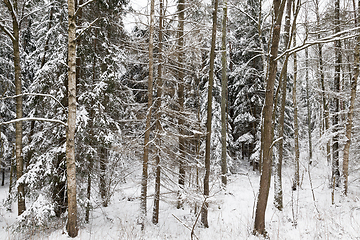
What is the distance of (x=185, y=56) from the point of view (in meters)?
8.17

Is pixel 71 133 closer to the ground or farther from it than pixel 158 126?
closer to the ground

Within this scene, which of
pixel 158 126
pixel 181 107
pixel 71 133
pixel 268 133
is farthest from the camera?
pixel 181 107

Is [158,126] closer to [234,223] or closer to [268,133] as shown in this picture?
[268,133]

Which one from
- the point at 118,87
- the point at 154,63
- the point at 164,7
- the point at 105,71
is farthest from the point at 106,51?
the point at 164,7

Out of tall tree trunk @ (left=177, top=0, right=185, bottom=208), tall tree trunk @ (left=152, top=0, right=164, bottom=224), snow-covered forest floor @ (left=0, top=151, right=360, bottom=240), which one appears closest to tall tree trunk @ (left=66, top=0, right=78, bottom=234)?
snow-covered forest floor @ (left=0, top=151, right=360, bottom=240)

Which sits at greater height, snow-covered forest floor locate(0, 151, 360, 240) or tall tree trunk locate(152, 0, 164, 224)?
tall tree trunk locate(152, 0, 164, 224)

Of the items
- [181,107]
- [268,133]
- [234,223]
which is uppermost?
[181,107]

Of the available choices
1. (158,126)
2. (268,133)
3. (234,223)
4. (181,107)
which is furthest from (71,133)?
(234,223)

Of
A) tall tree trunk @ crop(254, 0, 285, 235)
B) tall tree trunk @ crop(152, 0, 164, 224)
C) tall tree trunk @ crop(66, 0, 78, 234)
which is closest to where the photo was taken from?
tall tree trunk @ crop(66, 0, 78, 234)

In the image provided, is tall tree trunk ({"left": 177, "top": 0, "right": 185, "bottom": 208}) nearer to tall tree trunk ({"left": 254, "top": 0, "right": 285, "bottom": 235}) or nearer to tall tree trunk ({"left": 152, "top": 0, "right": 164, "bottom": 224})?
tall tree trunk ({"left": 152, "top": 0, "right": 164, "bottom": 224})

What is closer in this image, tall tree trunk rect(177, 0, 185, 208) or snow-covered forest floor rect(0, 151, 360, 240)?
snow-covered forest floor rect(0, 151, 360, 240)

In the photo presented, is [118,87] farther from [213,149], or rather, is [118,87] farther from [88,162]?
[213,149]

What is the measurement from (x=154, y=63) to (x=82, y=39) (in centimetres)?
287

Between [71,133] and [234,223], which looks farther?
[234,223]
